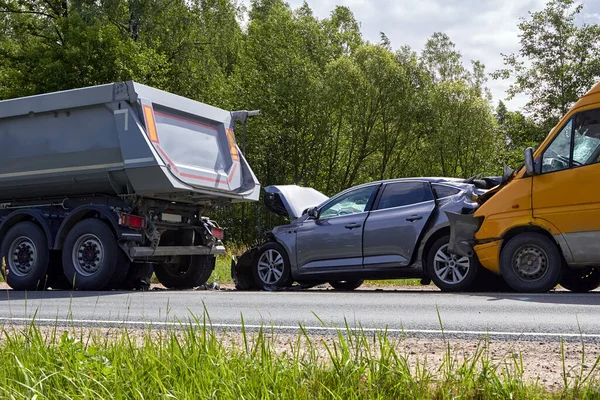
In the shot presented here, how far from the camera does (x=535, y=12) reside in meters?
34.5

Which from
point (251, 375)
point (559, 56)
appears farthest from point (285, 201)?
point (559, 56)

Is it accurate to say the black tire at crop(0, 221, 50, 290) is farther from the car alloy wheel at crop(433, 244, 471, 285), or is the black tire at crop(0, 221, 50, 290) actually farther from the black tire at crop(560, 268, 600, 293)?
the black tire at crop(560, 268, 600, 293)

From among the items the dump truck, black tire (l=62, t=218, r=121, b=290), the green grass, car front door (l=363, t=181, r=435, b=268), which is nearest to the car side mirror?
car front door (l=363, t=181, r=435, b=268)

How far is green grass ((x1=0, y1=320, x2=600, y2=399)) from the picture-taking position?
12.0ft

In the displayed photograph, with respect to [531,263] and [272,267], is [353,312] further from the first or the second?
[272,267]

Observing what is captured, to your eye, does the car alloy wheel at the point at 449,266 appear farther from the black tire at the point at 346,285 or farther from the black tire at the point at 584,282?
the black tire at the point at 346,285

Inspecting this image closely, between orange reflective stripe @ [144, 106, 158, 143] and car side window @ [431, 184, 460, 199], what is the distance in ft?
13.8

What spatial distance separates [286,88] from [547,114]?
1330 centimetres

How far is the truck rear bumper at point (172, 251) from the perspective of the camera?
1196 centimetres

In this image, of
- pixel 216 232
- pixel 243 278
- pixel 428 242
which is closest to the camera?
pixel 428 242

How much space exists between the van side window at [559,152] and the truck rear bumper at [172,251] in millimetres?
5948

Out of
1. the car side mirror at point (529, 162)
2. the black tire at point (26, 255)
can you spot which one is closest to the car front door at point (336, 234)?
the car side mirror at point (529, 162)

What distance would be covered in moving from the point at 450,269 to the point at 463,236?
549 mm

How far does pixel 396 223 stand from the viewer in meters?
11.4
